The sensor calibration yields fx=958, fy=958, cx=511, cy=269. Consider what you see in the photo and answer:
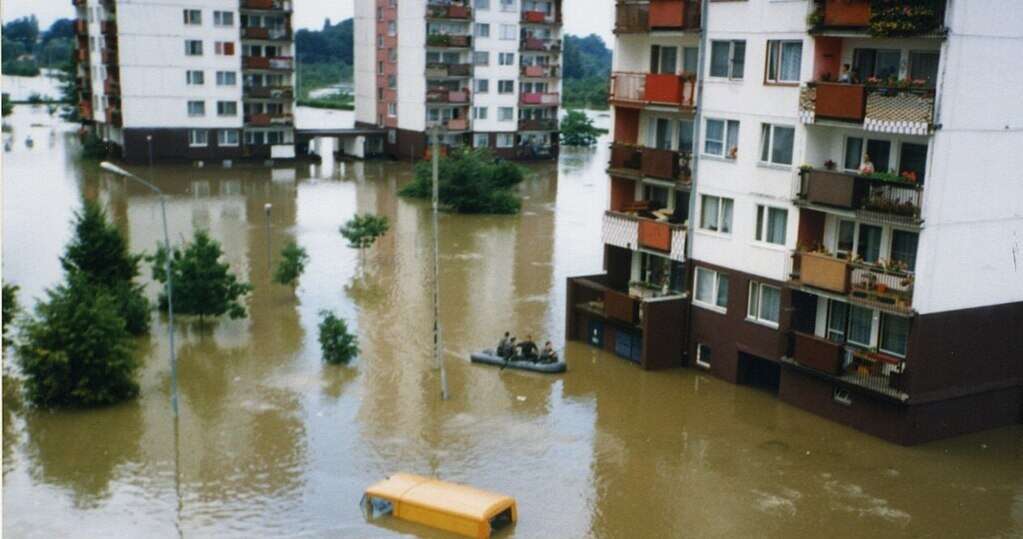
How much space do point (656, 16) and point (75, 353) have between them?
19.9m

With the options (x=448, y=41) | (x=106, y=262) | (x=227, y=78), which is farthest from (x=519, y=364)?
(x=227, y=78)

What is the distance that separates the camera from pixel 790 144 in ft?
88.9

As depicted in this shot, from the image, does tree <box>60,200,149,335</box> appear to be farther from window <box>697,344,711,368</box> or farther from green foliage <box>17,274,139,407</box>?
window <box>697,344,711,368</box>

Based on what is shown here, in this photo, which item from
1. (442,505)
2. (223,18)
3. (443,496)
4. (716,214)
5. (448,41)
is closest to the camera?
(442,505)

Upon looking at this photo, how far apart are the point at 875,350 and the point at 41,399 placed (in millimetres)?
22880

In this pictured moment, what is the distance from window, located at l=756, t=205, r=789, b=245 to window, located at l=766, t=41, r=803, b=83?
371cm

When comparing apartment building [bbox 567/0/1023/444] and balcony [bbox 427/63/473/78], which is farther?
balcony [bbox 427/63/473/78]

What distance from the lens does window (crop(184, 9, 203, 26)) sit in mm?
75062

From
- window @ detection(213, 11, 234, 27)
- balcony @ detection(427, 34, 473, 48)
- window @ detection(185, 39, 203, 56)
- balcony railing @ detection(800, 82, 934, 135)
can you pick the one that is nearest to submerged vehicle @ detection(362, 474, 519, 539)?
balcony railing @ detection(800, 82, 934, 135)

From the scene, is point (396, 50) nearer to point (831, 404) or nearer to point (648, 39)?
point (648, 39)

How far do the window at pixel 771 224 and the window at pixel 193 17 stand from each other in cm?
5974

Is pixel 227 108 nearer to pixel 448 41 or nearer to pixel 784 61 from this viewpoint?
pixel 448 41

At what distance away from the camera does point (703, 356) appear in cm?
3055

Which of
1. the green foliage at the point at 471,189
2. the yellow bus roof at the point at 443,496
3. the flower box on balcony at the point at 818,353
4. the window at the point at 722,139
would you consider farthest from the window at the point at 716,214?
the green foliage at the point at 471,189
